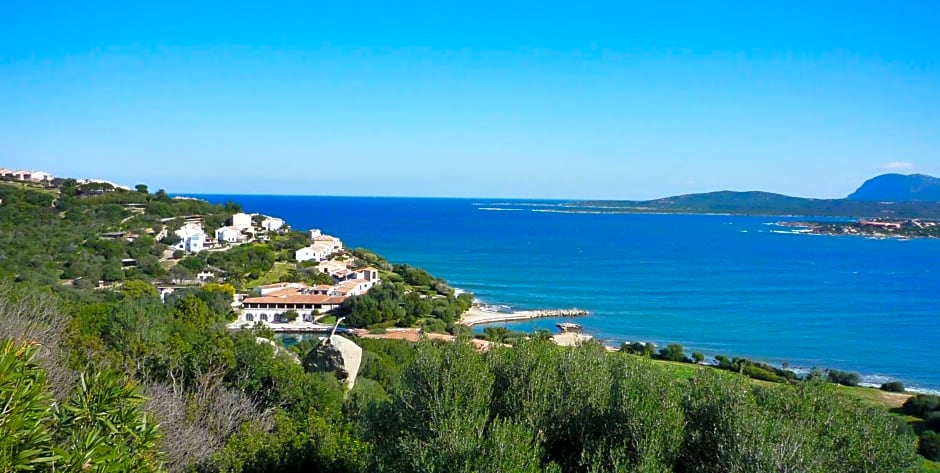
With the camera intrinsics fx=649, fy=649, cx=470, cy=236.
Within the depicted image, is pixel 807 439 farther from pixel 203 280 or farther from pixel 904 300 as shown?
pixel 904 300

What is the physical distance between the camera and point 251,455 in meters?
10.2

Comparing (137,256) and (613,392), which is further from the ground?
(613,392)

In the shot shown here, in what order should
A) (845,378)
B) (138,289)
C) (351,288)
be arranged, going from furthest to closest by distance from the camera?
(351,288) < (138,289) < (845,378)

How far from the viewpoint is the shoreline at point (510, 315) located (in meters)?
48.5

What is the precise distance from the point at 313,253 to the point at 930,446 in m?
53.9

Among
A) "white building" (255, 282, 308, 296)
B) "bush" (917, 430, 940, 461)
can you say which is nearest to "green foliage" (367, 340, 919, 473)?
"bush" (917, 430, 940, 461)

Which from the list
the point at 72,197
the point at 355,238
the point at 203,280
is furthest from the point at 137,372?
the point at 355,238

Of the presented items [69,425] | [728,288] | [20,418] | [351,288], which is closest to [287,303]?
[351,288]

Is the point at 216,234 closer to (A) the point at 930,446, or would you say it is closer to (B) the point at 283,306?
(B) the point at 283,306

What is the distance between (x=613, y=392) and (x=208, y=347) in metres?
11.7

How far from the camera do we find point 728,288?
67750 millimetres

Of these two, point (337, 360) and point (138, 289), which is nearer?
point (337, 360)

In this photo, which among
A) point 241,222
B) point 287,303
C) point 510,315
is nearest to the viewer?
point 287,303

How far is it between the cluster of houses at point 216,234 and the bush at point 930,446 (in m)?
55.1
